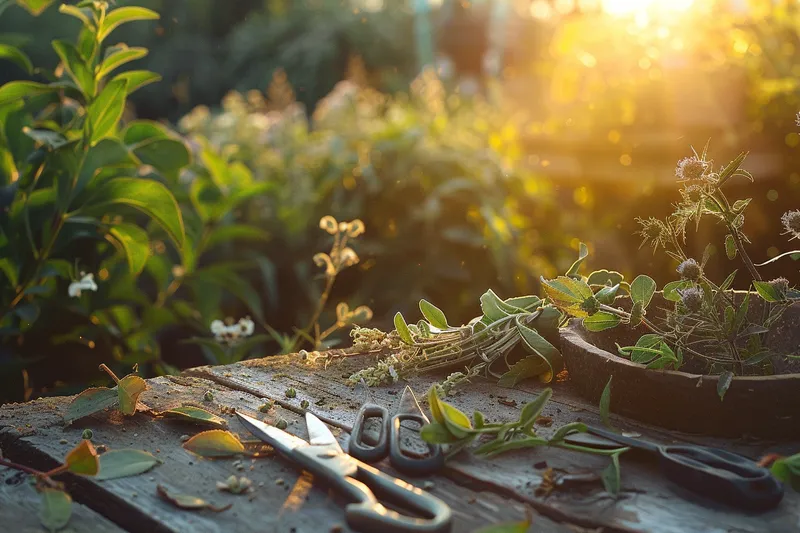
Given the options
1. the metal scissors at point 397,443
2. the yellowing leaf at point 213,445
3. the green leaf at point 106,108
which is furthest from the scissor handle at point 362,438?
the green leaf at point 106,108

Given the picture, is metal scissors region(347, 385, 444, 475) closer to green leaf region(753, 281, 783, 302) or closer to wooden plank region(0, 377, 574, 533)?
wooden plank region(0, 377, 574, 533)

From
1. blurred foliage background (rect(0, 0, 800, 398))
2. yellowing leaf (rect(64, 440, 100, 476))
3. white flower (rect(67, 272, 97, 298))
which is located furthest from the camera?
blurred foliage background (rect(0, 0, 800, 398))

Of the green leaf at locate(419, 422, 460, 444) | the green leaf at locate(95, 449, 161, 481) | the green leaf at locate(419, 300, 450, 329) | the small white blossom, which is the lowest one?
the small white blossom

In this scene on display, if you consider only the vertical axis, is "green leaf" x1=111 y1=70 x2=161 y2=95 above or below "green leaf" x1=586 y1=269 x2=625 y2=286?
above

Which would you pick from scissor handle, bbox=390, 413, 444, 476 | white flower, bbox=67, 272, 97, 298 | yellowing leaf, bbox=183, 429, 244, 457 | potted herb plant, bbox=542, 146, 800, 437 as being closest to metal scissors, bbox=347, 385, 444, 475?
scissor handle, bbox=390, 413, 444, 476

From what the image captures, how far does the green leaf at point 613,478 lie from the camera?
Result: 72cm

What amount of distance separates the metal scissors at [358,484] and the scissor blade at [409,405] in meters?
0.10

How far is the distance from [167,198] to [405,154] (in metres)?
1.44

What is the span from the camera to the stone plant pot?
798 millimetres

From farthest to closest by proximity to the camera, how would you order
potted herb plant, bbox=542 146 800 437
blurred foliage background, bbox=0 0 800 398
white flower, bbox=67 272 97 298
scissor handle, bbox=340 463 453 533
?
1. blurred foliage background, bbox=0 0 800 398
2. white flower, bbox=67 272 97 298
3. potted herb plant, bbox=542 146 800 437
4. scissor handle, bbox=340 463 453 533

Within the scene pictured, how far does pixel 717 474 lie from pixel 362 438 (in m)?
0.36

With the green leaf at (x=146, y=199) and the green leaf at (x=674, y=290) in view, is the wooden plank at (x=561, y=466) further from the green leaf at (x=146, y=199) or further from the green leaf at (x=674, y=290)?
the green leaf at (x=146, y=199)

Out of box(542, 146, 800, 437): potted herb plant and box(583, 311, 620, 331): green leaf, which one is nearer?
box(542, 146, 800, 437): potted herb plant

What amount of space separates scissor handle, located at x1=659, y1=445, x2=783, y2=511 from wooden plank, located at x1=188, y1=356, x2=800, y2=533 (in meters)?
0.01
